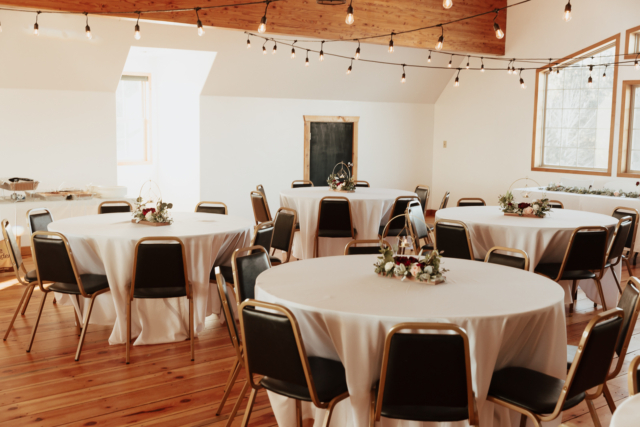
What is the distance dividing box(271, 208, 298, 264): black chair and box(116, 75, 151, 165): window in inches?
260

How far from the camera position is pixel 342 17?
8531mm

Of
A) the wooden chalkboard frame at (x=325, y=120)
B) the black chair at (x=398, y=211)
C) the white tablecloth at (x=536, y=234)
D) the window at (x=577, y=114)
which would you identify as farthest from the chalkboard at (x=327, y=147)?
the white tablecloth at (x=536, y=234)

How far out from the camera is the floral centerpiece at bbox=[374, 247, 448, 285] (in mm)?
3170

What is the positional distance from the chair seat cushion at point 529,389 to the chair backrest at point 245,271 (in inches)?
60.1

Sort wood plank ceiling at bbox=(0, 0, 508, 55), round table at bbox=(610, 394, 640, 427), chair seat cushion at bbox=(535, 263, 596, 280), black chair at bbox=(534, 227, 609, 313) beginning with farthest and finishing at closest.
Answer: wood plank ceiling at bbox=(0, 0, 508, 55) → chair seat cushion at bbox=(535, 263, 596, 280) → black chair at bbox=(534, 227, 609, 313) → round table at bbox=(610, 394, 640, 427)

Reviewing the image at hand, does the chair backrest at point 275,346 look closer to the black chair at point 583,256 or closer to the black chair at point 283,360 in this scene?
the black chair at point 283,360

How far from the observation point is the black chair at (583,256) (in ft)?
15.5

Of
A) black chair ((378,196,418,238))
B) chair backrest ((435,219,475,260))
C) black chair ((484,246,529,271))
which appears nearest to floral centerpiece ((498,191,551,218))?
chair backrest ((435,219,475,260))

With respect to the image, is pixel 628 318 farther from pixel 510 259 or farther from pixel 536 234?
pixel 536 234

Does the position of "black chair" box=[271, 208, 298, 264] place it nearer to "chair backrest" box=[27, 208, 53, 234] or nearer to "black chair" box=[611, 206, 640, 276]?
"chair backrest" box=[27, 208, 53, 234]

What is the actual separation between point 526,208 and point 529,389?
10.9 ft

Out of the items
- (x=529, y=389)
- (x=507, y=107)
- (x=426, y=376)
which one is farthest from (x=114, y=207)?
(x=507, y=107)

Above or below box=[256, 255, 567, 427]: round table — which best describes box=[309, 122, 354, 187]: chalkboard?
above

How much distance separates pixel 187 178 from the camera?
10.3 m
